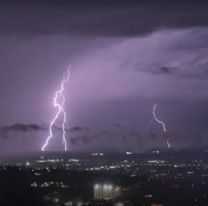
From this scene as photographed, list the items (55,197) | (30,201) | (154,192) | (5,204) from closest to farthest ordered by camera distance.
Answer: (5,204)
(30,201)
(55,197)
(154,192)

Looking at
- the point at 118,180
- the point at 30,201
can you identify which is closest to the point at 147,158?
the point at 118,180

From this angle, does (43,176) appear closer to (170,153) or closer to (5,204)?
(5,204)

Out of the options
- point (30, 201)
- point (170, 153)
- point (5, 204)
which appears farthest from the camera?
point (170, 153)

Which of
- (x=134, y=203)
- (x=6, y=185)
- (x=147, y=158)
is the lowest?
(x=134, y=203)

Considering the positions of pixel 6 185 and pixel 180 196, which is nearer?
pixel 180 196

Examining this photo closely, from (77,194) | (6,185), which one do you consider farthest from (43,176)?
(77,194)

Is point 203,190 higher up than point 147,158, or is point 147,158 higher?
point 147,158
